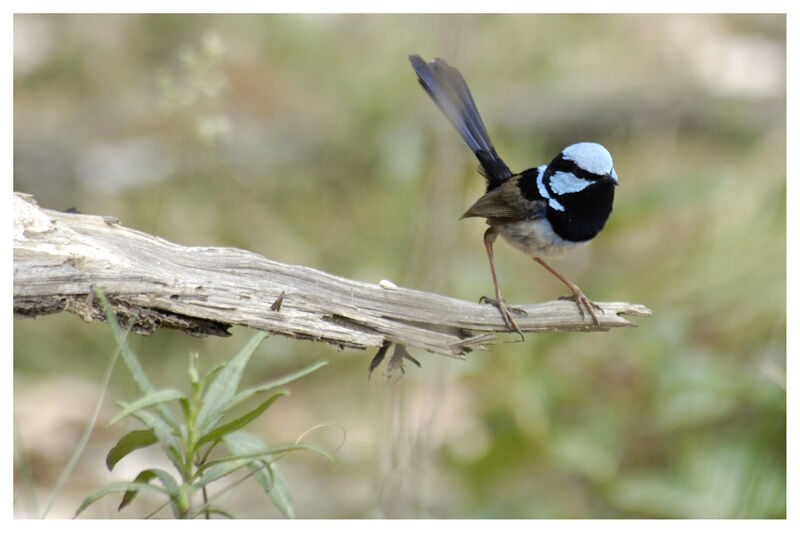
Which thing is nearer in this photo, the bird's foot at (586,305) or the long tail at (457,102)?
the bird's foot at (586,305)

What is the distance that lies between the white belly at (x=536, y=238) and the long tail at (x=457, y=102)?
0.37 m

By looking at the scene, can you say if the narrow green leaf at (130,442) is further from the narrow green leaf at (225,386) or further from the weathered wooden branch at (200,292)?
the weathered wooden branch at (200,292)

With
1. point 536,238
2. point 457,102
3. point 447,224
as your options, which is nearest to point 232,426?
point 447,224

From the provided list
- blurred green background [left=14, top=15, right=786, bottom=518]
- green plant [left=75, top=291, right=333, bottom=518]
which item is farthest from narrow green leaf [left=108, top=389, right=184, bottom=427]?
blurred green background [left=14, top=15, right=786, bottom=518]

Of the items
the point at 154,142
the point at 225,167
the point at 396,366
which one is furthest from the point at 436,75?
the point at 154,142

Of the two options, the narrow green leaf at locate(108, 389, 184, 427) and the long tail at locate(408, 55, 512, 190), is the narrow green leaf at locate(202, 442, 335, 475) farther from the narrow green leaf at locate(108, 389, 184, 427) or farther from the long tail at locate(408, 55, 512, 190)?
the long tail at locate(408, 55, 512, 190)

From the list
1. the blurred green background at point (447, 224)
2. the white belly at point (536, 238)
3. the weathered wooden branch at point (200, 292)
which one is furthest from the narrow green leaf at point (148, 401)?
the white belly at point (536, 238)

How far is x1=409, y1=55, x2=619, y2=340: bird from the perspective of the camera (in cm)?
317

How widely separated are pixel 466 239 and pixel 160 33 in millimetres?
3105

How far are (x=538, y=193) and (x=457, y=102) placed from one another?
1.83ft

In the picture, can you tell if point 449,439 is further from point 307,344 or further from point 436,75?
point 436,75

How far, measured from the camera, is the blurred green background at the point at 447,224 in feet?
13.1

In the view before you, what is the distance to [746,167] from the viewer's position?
576 cm

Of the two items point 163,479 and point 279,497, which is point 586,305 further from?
point 163,479
